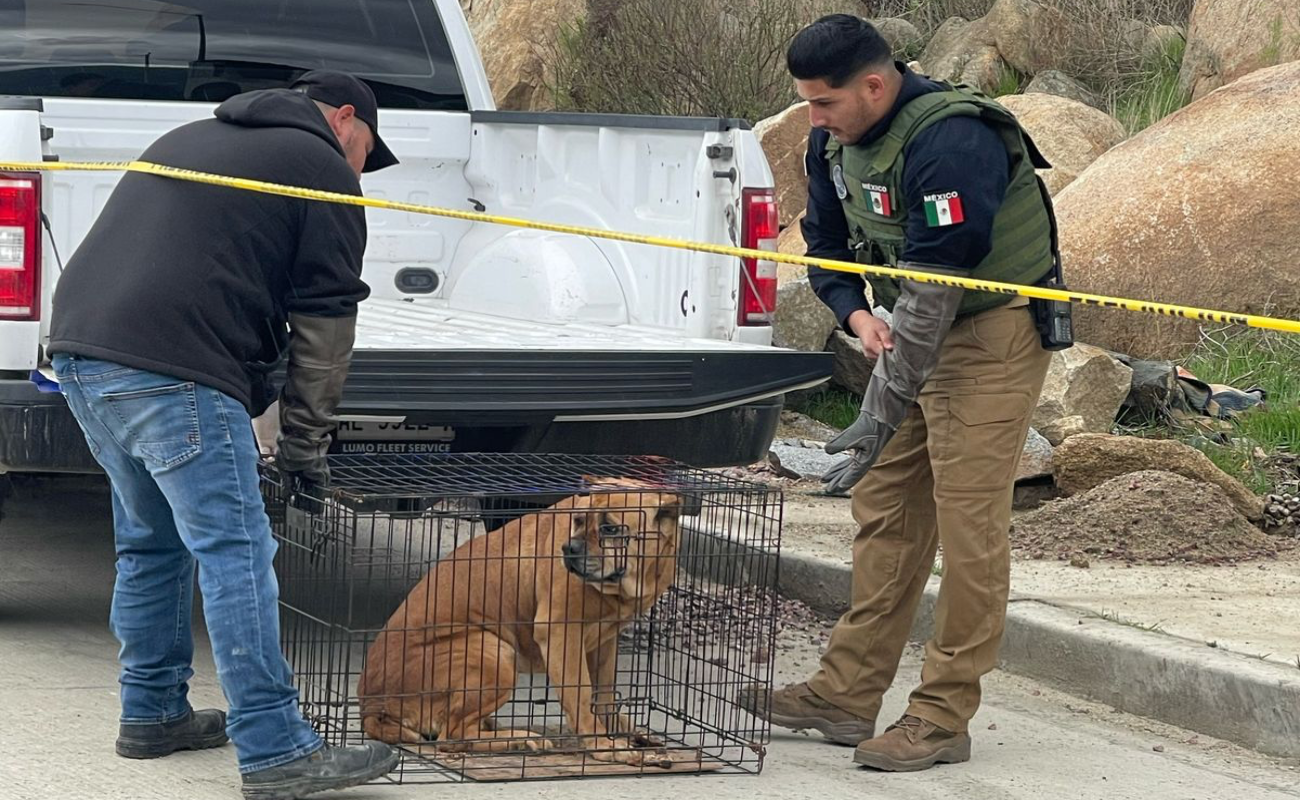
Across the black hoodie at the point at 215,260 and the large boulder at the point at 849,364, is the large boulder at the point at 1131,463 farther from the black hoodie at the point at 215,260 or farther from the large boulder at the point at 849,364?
the black hoodie at the point at 215,260

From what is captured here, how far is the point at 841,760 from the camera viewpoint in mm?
4723

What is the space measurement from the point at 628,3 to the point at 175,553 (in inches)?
405

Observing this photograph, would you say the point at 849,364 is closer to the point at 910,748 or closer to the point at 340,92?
the point at 910,748

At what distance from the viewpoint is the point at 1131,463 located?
7184 mm

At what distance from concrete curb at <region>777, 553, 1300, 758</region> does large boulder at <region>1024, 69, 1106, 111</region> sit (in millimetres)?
8247

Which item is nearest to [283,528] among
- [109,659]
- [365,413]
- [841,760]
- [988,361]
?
[365,413]

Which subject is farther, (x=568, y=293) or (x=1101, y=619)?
(x=568, y=293)

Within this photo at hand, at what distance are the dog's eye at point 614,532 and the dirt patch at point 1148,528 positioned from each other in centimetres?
264

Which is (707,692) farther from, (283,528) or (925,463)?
(283,528)

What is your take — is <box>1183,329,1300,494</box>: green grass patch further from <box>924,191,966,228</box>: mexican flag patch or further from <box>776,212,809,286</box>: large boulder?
<box>924,191,966,228</box>: mexican flag patch

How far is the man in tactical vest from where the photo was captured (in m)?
4.33

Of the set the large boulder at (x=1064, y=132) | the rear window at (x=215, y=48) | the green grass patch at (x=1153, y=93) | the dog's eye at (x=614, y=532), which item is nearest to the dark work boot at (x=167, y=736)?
the dog's eye at (x=614, y=532)

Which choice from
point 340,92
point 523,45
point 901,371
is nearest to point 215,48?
point 340,92

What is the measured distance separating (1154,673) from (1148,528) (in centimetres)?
159
